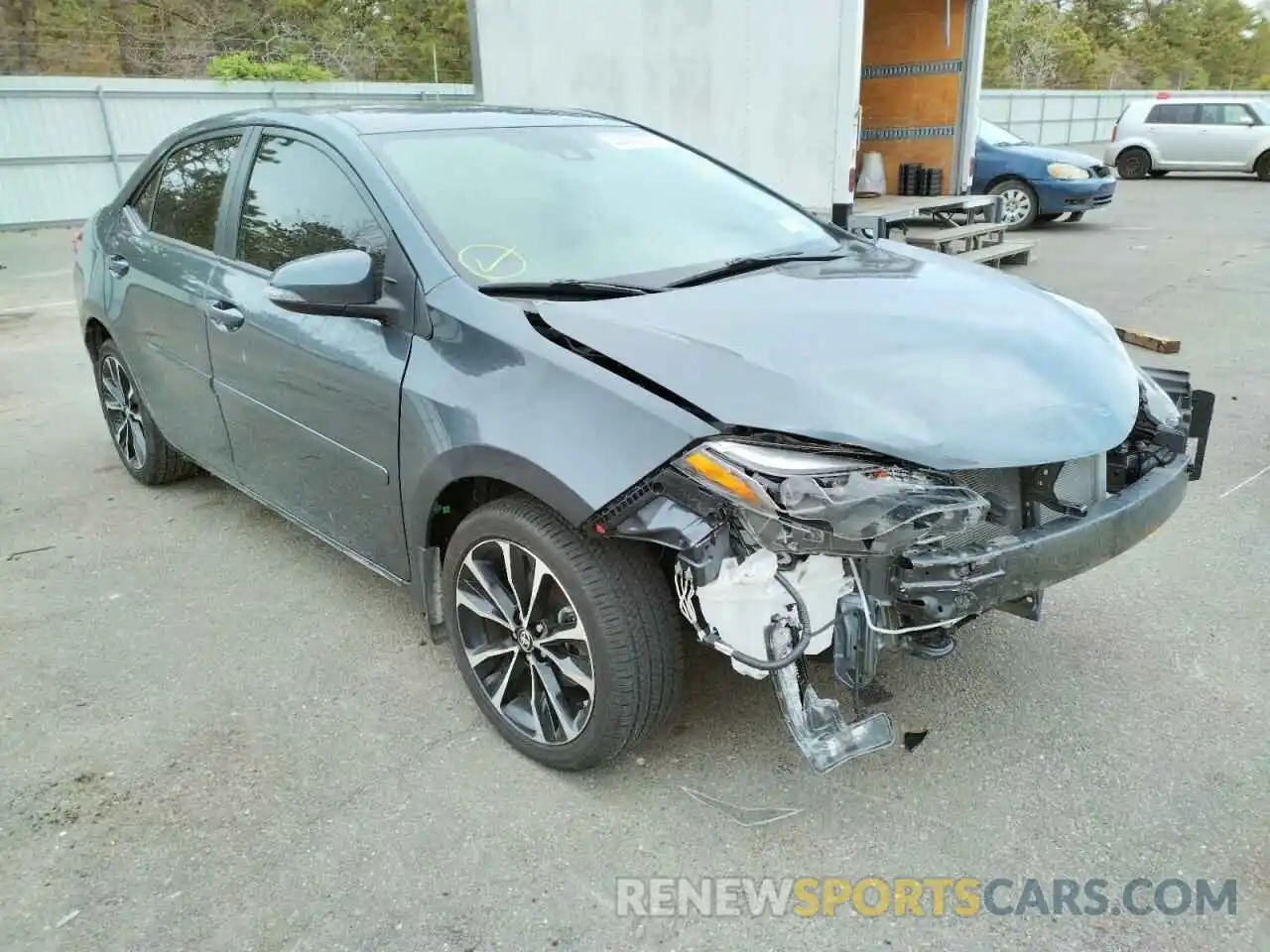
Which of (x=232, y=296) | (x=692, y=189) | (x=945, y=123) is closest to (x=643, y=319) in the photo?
(x=692, y=189)

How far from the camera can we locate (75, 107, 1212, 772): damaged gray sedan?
7.40ft

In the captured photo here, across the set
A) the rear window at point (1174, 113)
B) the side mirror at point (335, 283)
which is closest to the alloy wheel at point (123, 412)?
the side mirror at point (335, 283)

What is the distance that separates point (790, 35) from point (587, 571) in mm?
6825

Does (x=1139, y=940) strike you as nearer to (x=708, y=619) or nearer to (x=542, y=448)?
(x=708, y=619)

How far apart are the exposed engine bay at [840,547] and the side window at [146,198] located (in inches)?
125

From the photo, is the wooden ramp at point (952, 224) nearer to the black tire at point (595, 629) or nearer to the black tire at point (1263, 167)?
the black tire at point (595, 629)

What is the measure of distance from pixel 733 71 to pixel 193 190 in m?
5.55

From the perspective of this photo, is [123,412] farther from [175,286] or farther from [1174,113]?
[1174,113]

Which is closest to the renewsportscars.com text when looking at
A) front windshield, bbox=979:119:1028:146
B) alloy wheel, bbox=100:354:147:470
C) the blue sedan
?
alloy wheel, bbox=100:354:147:470

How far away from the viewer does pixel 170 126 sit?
17.7 m

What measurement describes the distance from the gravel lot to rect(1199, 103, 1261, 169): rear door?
2031cm

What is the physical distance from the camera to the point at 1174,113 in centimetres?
2077

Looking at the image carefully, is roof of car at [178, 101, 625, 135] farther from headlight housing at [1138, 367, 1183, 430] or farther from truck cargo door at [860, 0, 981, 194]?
truck cargo door at [860, 0, 981, 194]

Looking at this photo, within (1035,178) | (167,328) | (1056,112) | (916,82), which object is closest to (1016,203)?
(1035,178)
